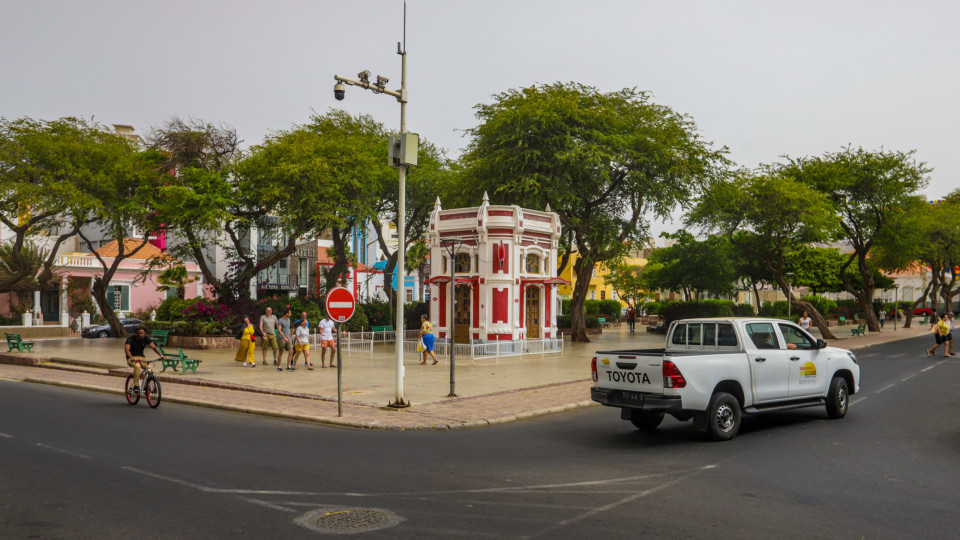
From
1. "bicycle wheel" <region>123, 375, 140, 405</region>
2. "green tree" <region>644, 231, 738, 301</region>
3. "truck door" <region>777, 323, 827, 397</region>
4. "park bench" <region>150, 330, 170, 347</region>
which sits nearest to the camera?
"truck door" <region>777, 323, 827, 397</region>

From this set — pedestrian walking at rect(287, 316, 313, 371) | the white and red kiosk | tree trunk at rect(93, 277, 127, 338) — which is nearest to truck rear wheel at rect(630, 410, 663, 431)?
pedestrian walking at rect(287, 316, 313, 371)

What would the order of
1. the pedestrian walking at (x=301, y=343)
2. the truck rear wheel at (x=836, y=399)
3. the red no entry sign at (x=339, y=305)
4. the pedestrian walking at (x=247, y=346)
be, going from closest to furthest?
the truck rear wheel at (x=836, y=399) < the red no entry sign at (x=339, y=305) < the pedestrian walking at (x=301, y=343) < the pedestrian walking at (x=247, y=346)

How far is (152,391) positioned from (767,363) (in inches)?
464

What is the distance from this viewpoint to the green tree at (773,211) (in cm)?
3631

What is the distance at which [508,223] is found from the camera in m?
30.2

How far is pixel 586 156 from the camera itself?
31953 mm

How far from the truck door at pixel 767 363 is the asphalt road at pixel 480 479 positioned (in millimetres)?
671

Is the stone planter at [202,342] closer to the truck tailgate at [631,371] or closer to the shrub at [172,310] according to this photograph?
the shrub at [172,310]

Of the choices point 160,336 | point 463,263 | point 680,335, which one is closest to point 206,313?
point 160,336

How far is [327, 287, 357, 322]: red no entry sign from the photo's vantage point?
42.3ft

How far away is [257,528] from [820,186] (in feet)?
143

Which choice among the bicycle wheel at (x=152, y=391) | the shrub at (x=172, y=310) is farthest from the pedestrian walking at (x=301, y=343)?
the shrub at (x=172, y=310)

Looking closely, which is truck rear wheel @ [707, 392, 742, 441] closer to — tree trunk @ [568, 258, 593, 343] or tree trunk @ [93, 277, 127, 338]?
tree trunk @ [568, 258, 593, 343]

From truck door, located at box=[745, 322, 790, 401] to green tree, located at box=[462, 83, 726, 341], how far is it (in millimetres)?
20756
